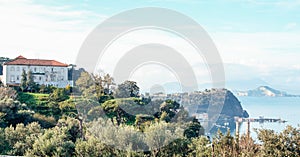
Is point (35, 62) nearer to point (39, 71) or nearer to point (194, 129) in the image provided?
point (39, 71)

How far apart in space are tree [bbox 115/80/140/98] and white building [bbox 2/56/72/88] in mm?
10017

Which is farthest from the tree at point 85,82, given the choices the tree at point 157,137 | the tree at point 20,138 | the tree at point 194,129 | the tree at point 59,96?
the tree at point 157,137

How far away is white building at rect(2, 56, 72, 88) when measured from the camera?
97.2 feet

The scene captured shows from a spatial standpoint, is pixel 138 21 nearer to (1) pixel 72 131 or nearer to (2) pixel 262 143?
(1) pixel 72 131

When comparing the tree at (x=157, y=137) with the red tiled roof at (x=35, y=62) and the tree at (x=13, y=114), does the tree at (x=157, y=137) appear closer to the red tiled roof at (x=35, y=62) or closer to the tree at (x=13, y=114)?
the tree at (x=13, y=114)

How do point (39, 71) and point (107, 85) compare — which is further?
point (39, 71)

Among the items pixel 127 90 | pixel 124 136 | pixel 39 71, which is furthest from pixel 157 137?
pixel 39 71

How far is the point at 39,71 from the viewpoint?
101 feet

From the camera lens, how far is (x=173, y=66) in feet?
42.1

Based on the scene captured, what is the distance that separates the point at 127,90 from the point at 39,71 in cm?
1162

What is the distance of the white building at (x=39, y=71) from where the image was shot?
97.2ft

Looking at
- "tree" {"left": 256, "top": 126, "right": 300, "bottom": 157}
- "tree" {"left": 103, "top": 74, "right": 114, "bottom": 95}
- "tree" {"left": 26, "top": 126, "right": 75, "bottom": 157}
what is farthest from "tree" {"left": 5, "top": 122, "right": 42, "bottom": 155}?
"tree" {"left": 103, "top": 74, "right": 114, "bottom": 95}

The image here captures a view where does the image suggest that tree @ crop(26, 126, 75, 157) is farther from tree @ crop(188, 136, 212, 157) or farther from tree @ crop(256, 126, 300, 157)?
tree @ crop(256, 126, 300, 157)

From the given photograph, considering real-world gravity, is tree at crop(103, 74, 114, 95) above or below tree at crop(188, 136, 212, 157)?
above
